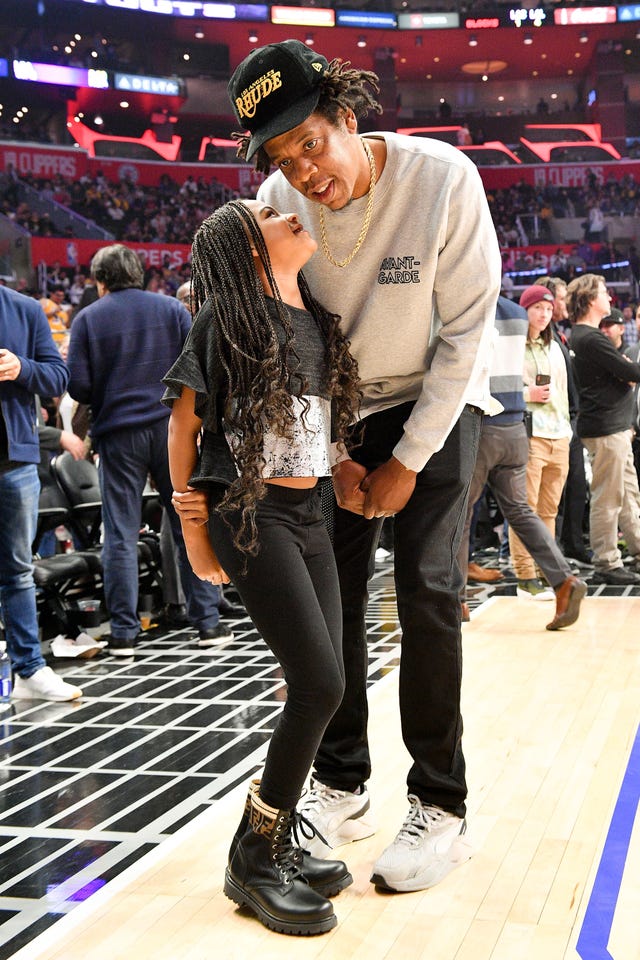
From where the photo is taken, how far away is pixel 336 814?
2.41 m

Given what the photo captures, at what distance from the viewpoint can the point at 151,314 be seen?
4.82 meters

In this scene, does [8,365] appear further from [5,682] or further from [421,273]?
[421,273]

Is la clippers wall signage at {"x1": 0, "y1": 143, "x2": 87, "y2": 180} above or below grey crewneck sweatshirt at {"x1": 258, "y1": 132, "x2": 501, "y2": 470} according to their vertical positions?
above

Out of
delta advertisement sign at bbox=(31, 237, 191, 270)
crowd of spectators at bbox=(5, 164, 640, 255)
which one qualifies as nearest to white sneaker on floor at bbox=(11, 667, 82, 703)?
delta advertisement sign at bbox=(31, 237, 191, 270)

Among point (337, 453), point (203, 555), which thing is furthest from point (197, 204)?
point (203, 555)

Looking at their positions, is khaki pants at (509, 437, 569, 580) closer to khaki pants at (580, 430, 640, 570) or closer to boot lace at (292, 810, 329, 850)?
khaki pants at (580, 430, 640, 570)

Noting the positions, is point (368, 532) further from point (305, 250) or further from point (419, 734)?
point (305, 250)

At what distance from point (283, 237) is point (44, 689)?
249cm

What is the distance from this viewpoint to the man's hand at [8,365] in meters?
3.81

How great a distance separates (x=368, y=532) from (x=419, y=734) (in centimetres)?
46

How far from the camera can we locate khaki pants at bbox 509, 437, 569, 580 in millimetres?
5762

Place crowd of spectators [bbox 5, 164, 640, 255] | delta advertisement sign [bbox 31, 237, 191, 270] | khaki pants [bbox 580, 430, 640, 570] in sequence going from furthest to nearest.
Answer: crowd of spectators [bbox 5, 164, 640, 255] < delta advertisement sign [bbox 31, 237, 191, 270] < khaki pants [bbox 580, 430, 640, 570]

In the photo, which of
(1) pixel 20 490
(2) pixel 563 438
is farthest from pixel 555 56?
(1) pixel 20 490

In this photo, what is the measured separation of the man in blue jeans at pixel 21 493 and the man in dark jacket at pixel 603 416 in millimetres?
3395
